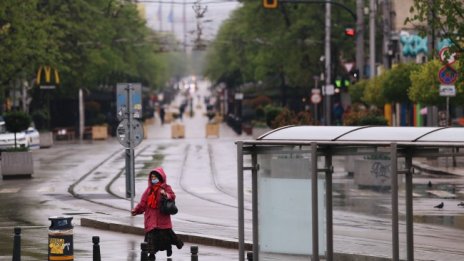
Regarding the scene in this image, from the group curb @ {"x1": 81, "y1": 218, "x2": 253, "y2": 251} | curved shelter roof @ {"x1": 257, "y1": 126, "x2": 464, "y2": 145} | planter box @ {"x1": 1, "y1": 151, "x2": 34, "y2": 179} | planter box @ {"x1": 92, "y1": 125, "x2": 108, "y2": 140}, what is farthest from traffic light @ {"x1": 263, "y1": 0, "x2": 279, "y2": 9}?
planter box @ {"x1": 92, "y1": 125, "x2": 108, "y2": 140}

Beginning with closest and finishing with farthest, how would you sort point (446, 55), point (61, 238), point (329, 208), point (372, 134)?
point (372, 134)
point (329, 208)
point (61, 238)
point (446, 55)

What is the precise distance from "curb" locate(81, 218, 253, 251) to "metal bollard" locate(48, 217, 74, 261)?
13.8 feet

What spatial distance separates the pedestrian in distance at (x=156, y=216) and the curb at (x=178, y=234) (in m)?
2.28

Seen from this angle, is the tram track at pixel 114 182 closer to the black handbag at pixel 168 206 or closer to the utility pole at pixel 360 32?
the black handbag at pixel 168 206

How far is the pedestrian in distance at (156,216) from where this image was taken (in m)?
19.5

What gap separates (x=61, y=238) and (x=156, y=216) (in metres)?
1.84

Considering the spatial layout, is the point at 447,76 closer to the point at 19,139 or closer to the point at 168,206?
the point at 168,206

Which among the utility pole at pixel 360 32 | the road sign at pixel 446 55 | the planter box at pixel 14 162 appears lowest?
the planter box at pixel 14 162

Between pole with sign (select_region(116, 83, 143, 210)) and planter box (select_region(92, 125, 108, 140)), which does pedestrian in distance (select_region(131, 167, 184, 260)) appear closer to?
pole with sign (select_region(116, 83, 143, 210))

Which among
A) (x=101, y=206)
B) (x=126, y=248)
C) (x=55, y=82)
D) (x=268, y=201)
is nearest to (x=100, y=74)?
(x=55, y=82)

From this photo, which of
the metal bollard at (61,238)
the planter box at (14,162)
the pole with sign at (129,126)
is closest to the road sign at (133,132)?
the pole with sign at (129,126)

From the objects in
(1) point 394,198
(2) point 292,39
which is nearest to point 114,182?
(1) point 394,198

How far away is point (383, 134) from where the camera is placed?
48.6ft

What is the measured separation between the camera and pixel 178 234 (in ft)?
80.1
